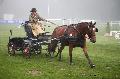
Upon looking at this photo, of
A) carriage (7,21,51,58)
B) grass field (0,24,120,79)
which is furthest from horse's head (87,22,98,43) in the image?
carriage (7,21,51,58)

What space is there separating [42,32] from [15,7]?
7847 cm

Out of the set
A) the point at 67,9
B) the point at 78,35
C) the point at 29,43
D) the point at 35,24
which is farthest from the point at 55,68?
the point at 67,9

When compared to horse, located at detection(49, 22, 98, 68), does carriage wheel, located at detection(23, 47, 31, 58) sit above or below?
below

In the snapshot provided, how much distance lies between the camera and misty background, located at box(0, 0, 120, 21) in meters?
68.1

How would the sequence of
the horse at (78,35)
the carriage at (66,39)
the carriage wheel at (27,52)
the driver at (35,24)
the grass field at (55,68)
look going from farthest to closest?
the driver at (35,24)
the carriage wheel at (27,52)
the carriage at (66,39)
the horse at (78,35)
the grass field at (55,68)

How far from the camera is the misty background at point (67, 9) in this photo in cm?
6806

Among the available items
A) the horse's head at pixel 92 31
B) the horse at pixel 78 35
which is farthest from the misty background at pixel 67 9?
the horse's head at pixel 92 31

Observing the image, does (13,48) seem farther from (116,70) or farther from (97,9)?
(97,9)

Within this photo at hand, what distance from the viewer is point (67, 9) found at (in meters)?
88.1

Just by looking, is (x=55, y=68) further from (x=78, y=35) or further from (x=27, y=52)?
(x=27, y=52)

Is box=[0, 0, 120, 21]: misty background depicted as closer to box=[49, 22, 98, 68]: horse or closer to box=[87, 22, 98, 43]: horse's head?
box=[49, 22, 98, 68]: horse

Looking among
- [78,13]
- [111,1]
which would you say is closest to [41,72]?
[111,1]

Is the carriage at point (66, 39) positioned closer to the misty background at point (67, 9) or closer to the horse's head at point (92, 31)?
the horse's head at point (92, 31)

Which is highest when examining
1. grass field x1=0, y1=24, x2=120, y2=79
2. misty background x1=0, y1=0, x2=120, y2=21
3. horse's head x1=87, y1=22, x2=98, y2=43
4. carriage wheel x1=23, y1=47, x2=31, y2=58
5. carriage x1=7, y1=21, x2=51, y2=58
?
misty background x1=0, y1=0, x2=120, y2=21
